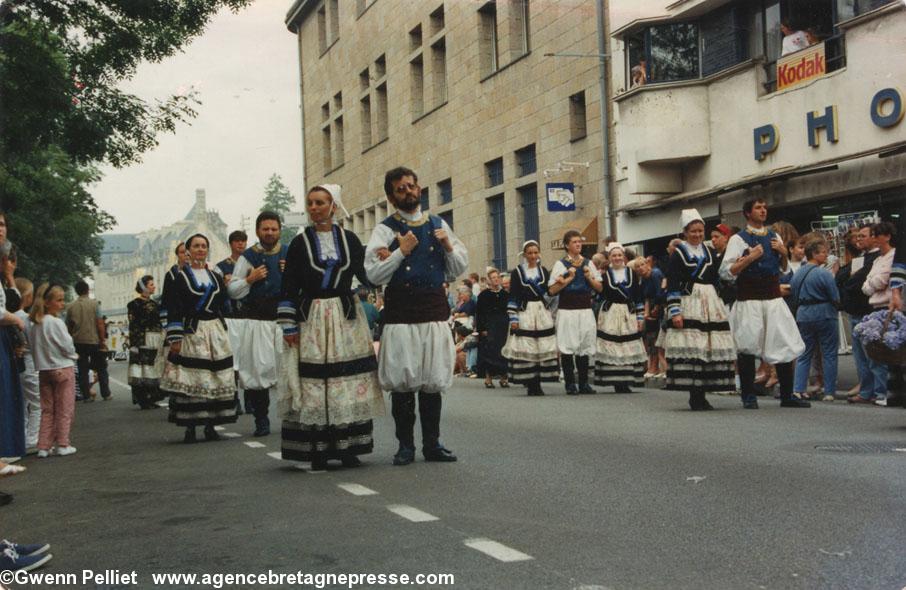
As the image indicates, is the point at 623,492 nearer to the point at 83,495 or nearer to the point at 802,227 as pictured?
the point at 83,495

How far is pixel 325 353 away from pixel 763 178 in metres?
15.1

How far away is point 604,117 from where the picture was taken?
27625mm

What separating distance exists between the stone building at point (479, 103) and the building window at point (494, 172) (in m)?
0.04

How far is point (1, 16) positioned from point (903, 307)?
11776 millimetres

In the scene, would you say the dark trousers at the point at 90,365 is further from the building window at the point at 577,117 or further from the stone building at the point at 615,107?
the building window at the point at 577,117

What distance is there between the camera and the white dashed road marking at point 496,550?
539cm

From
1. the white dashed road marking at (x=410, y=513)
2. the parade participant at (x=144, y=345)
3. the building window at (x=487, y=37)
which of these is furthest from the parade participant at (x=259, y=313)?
the building window at (x=487, y=37)

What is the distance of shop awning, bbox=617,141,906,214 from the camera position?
19406 mm

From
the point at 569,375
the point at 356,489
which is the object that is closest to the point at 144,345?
the point at 569,375

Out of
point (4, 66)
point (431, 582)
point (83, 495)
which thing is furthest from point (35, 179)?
point (431, 582)

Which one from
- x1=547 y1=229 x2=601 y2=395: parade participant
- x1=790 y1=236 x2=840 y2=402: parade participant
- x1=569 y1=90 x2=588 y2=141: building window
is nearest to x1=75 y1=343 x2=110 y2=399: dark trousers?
x1=547 y1=229 x2=601 y2=395: parade participant

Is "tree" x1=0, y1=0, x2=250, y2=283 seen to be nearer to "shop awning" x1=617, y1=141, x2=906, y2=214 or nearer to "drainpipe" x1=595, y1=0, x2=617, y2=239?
"shop awning" x1=617, y1=141, x2=906, y2=214

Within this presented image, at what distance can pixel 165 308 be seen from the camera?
1211 cm

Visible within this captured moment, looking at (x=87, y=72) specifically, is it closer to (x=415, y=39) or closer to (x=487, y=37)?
(x=487, y=37)
